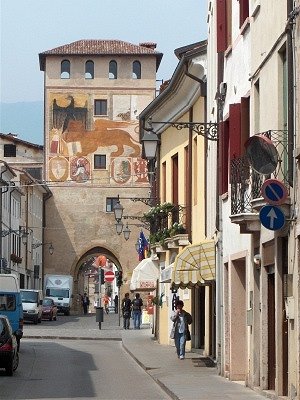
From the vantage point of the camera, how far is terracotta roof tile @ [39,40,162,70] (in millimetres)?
95750

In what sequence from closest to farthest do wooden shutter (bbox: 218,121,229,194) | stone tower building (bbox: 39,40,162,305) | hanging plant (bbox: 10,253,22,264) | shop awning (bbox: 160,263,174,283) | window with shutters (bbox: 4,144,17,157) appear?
wooden shutter (bbox: 218,121,229,194) < shop awning (bbox: 160,263,174,283) < hanging plant (bbox: 10,253,22,264) < stone tower building (bbox: 39,40,162,305) < window with shutters (bbox: 4,144,17,157)

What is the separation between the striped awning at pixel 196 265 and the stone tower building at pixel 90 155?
204 ft

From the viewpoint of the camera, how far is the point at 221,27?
26.5 m

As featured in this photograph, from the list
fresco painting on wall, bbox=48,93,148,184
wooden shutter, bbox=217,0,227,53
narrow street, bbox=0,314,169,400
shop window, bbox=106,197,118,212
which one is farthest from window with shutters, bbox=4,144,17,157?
wooden shutter, bbox=217,0,227,53

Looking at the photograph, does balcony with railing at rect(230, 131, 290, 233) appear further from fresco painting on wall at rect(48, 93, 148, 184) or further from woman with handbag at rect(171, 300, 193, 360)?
fresco painting on wall at rect(48, 93, 148, 184)

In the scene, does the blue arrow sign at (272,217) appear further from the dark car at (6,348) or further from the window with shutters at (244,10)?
the dark car at (6,348)

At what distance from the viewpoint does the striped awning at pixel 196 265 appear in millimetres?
29109

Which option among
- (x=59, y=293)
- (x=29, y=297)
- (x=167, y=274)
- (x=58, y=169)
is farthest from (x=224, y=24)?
(x=58, y=169)

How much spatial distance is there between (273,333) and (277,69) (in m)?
4.42

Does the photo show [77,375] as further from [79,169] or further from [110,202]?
[110,202]

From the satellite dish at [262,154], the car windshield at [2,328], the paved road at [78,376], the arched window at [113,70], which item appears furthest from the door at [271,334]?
the arched window at [113,70]

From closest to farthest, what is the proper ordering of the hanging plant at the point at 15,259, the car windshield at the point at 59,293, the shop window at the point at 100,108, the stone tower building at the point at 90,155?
the hanging plant at the point at 15,259 < the car windshield at the point at 59,293 < the stone tower building at the point at 90,155 < the shop window at the point at 100,108

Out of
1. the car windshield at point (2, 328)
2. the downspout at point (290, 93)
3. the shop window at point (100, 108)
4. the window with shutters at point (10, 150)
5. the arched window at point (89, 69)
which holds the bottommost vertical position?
the car windshield at point (2, 328)

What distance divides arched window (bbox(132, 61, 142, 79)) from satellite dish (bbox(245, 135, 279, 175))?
3070 inches
